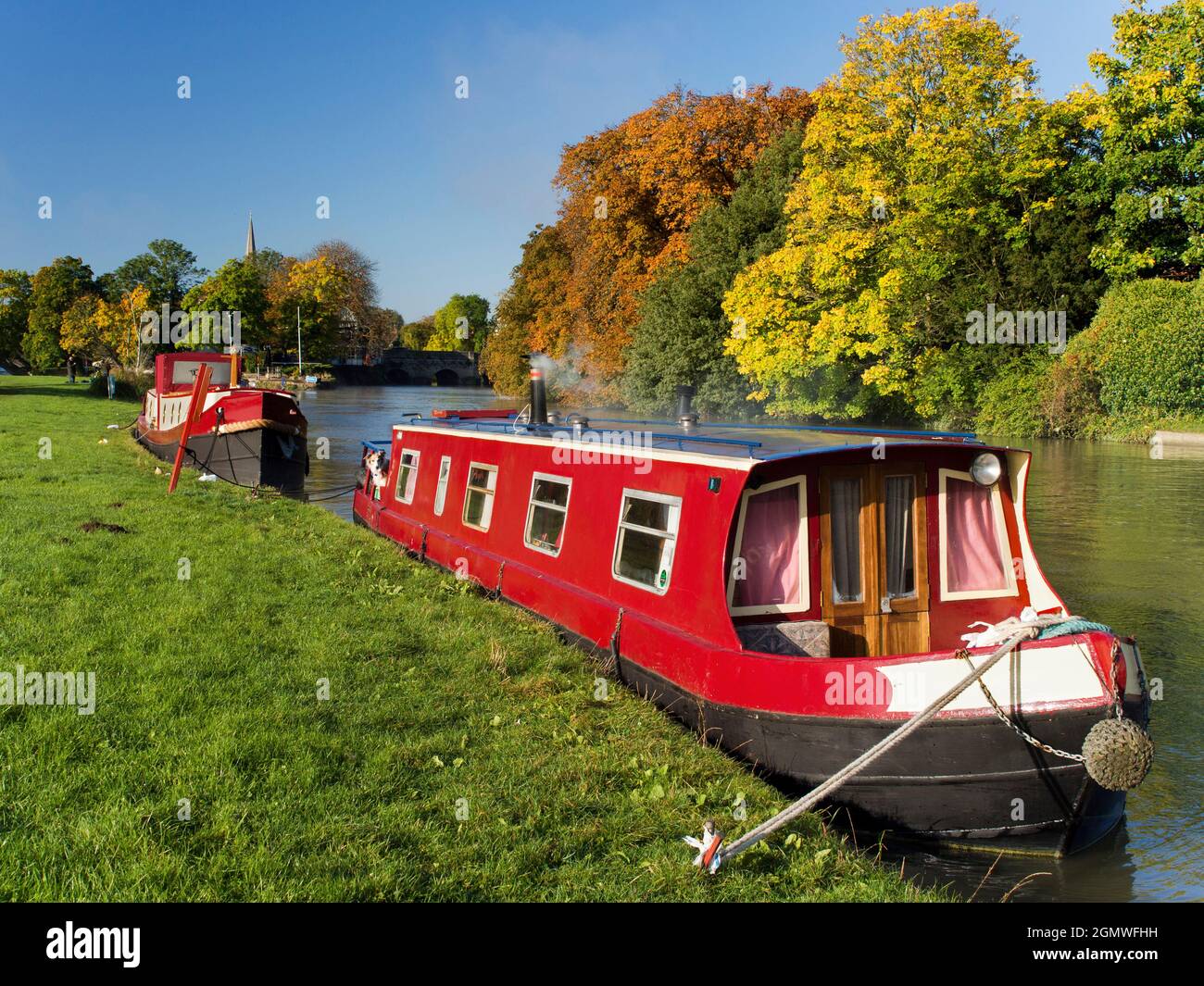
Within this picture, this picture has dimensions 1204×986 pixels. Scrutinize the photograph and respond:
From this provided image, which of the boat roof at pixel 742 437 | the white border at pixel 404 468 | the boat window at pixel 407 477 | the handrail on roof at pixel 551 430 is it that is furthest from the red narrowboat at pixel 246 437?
the boat roof at pixel 742 437

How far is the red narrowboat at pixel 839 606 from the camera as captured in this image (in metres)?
5.38

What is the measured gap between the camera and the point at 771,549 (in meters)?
6.96

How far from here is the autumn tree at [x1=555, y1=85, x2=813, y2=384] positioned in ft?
123

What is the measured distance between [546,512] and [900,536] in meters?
→ 3.69

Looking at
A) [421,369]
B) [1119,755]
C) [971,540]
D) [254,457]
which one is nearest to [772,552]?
[971,540]

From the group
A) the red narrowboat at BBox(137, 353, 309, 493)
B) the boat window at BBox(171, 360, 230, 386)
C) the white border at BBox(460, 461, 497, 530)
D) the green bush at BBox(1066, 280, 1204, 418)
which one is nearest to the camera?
the white border at BBox(460, 461, 497, 530)

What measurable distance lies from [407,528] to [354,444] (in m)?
20.9

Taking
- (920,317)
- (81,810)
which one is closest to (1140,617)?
(81,810)

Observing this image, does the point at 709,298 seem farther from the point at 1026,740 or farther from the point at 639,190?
the point at 1026,740

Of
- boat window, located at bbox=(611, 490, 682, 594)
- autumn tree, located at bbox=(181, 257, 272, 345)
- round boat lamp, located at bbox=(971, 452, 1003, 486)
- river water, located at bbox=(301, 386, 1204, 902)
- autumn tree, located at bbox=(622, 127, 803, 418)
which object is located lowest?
river water, located at bbox=(301, 386, 1204, 902)

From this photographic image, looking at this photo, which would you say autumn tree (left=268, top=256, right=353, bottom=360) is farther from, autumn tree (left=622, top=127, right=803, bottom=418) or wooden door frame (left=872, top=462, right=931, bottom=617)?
wooden door frame (left=872, top=462, right=931, bottom=617)

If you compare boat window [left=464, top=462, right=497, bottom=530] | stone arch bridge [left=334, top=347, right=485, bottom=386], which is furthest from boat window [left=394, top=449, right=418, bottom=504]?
stone arch bridge [left=334, top=347, right=485, bottom=386]

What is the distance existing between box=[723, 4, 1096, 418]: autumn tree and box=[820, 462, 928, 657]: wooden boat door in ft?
77.7

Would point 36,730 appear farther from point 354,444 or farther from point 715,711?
point 354,444
